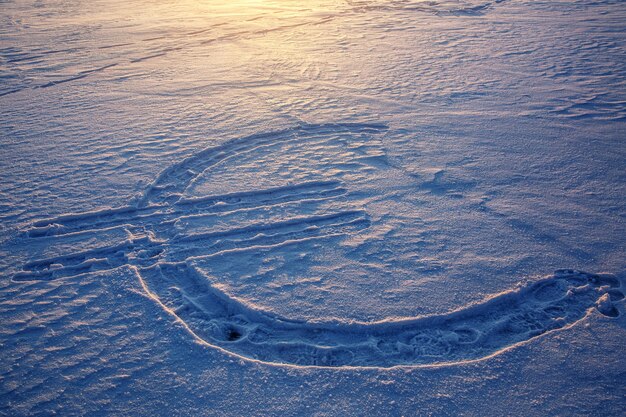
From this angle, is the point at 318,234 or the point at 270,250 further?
the point at 318,234

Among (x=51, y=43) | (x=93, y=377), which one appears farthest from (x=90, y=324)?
(x=51, y=43)

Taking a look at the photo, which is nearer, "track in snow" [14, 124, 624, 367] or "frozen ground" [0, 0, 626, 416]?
"frozen ground" [0, 0, 626, 416]

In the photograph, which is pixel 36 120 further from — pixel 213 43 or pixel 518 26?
pixel 518 26

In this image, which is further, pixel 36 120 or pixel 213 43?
pixel 213 43

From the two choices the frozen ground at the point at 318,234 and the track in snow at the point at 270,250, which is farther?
the track in snow at the point at 270,250
